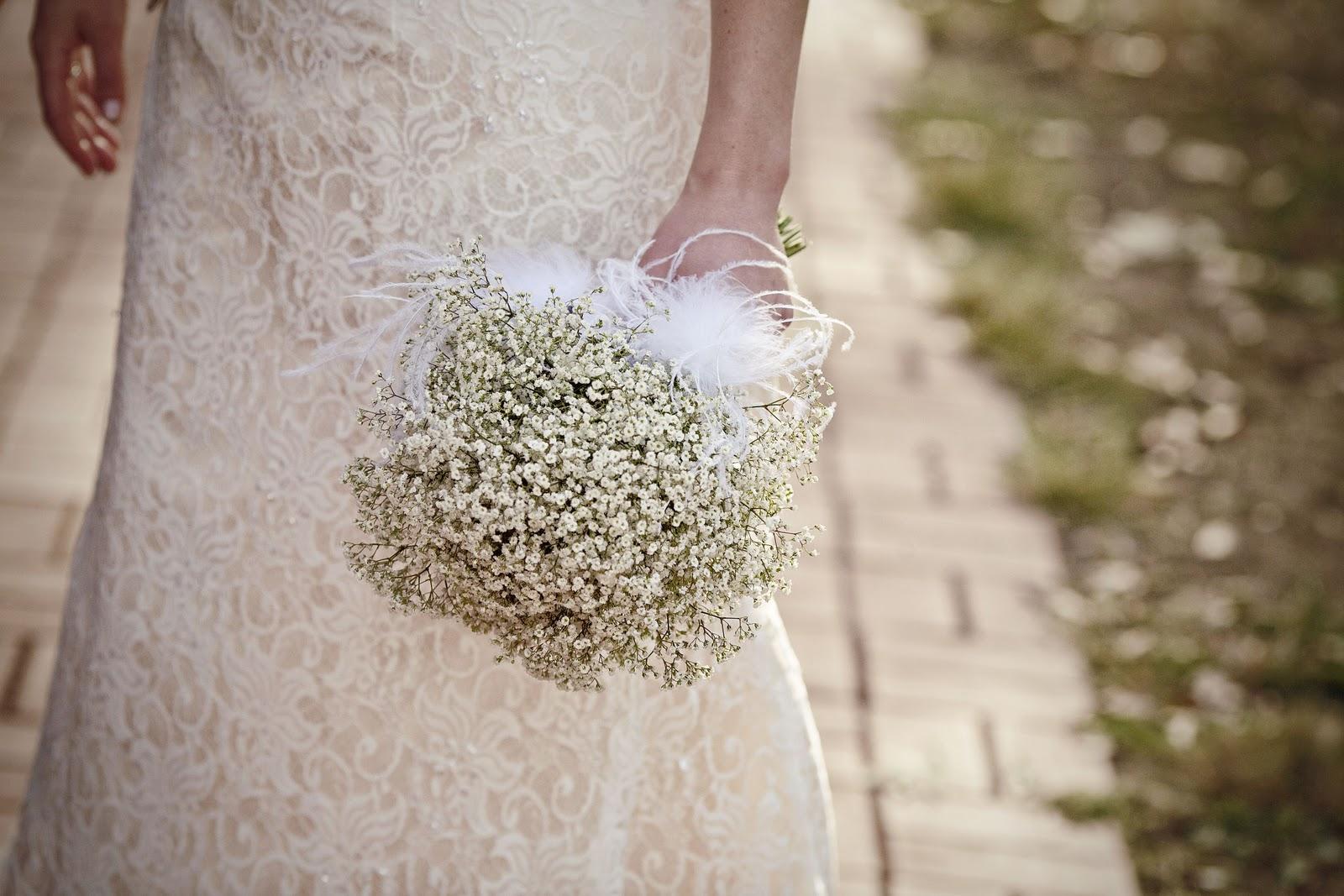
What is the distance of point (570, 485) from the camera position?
1.13 meters

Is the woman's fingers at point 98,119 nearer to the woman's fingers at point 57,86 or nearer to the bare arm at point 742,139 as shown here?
the woman's fingers at point 57,86

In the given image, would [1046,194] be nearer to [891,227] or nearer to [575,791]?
[891,227]

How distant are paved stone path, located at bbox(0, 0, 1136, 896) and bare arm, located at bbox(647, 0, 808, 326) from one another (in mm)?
1451

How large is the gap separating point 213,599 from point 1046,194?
4055 mm

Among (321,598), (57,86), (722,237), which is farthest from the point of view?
(57,86)

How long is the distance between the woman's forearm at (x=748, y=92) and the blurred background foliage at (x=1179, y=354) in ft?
5.72

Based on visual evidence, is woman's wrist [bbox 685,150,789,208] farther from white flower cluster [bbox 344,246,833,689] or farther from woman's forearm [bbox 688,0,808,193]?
white flower cluster [bbox 344,246,833,689]

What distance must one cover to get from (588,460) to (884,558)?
2.09 meters

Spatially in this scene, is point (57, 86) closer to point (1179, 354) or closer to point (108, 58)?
point (108, 58)

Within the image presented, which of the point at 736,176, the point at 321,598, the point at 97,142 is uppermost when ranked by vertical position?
the point at 97,142

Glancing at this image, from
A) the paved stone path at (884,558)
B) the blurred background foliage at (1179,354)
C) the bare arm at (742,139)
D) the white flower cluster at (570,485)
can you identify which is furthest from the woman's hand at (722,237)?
the blurred background foliage at (1179,354)

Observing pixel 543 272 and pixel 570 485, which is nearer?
pixel 570 485

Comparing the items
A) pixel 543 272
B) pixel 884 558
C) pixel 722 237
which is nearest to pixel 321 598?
pixel 543 272

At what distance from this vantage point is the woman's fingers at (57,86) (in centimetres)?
166
